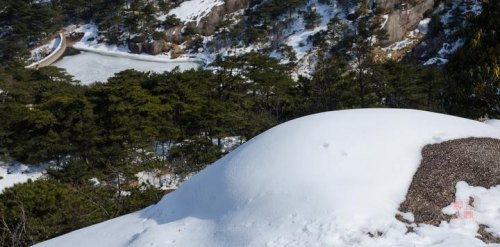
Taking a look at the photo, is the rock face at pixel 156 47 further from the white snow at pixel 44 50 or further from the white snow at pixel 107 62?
the white snow at pixel 44 50

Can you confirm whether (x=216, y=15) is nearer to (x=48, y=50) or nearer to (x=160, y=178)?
(x=48, y=50)

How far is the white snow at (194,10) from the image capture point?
3919cm

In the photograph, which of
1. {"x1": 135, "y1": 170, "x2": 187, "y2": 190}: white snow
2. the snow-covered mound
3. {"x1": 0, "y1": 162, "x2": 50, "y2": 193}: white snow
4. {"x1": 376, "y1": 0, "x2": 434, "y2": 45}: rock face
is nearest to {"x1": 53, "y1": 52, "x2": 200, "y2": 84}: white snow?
{"x1": 0, "y1": 162, "x2": 50, "y2": 193}: white snow

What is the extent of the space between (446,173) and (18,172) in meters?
17.7

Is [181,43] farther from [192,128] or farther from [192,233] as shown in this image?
[192,233]

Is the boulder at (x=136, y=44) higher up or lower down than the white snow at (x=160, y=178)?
higher up

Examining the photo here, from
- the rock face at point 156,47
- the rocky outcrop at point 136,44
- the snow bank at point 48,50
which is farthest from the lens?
the snow bank at point 48,50

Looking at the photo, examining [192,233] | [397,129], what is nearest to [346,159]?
[397,129]

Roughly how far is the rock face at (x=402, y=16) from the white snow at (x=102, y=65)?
15265 mm

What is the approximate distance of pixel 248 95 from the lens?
68.2ft

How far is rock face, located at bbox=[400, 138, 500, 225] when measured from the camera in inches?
165

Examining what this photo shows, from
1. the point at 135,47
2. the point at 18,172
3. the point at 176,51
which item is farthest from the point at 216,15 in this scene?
the point at 18,172

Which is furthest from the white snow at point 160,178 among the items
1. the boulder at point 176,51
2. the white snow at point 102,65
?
the boulder at point 176,51

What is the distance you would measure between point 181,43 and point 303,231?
3530 centimetres
